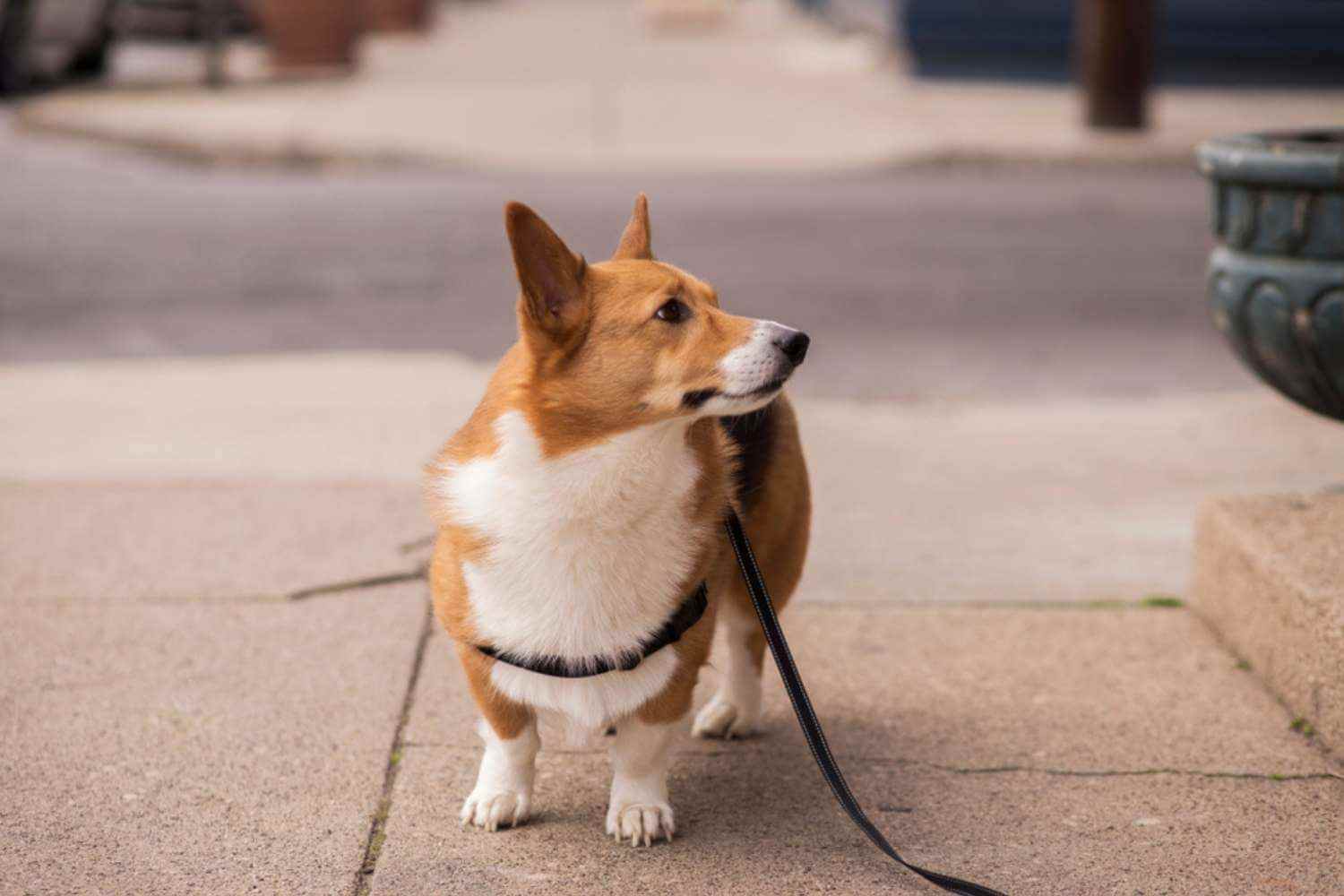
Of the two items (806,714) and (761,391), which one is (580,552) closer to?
(761,391)

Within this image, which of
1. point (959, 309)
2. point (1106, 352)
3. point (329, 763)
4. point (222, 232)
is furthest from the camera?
point (222, 232)

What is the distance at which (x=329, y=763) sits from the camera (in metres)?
3.57

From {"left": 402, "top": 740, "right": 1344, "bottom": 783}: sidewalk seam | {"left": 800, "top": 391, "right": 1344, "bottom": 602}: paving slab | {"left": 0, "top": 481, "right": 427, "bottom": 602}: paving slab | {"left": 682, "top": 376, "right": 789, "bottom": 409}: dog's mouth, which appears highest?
{"left": 682, "top": 376, "right": 789, "bottom": 409}: dog's mouth

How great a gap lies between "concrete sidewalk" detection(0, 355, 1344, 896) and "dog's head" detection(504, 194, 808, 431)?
0.94m

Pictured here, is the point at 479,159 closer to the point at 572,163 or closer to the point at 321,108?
the point at 572,163

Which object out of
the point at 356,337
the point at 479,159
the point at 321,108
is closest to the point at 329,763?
the point at 356,337

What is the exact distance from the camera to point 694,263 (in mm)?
9266

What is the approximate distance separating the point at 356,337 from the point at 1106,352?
370 centimetres

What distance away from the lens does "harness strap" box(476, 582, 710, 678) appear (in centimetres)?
308

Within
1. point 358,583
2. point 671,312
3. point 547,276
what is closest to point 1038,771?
point 671,312

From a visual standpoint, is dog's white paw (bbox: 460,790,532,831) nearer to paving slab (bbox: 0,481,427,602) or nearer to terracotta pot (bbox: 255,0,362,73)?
paving slab (bbox: 0,481,427,602)

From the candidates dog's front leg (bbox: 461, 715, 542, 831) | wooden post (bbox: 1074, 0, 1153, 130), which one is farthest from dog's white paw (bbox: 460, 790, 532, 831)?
wooden post (bbox: 1074, 0, 1153, 130)

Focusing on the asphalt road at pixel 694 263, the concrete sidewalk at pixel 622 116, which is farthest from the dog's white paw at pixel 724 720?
the concrete sidewalk at pixel 622 116

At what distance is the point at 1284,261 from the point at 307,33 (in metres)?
15.8
